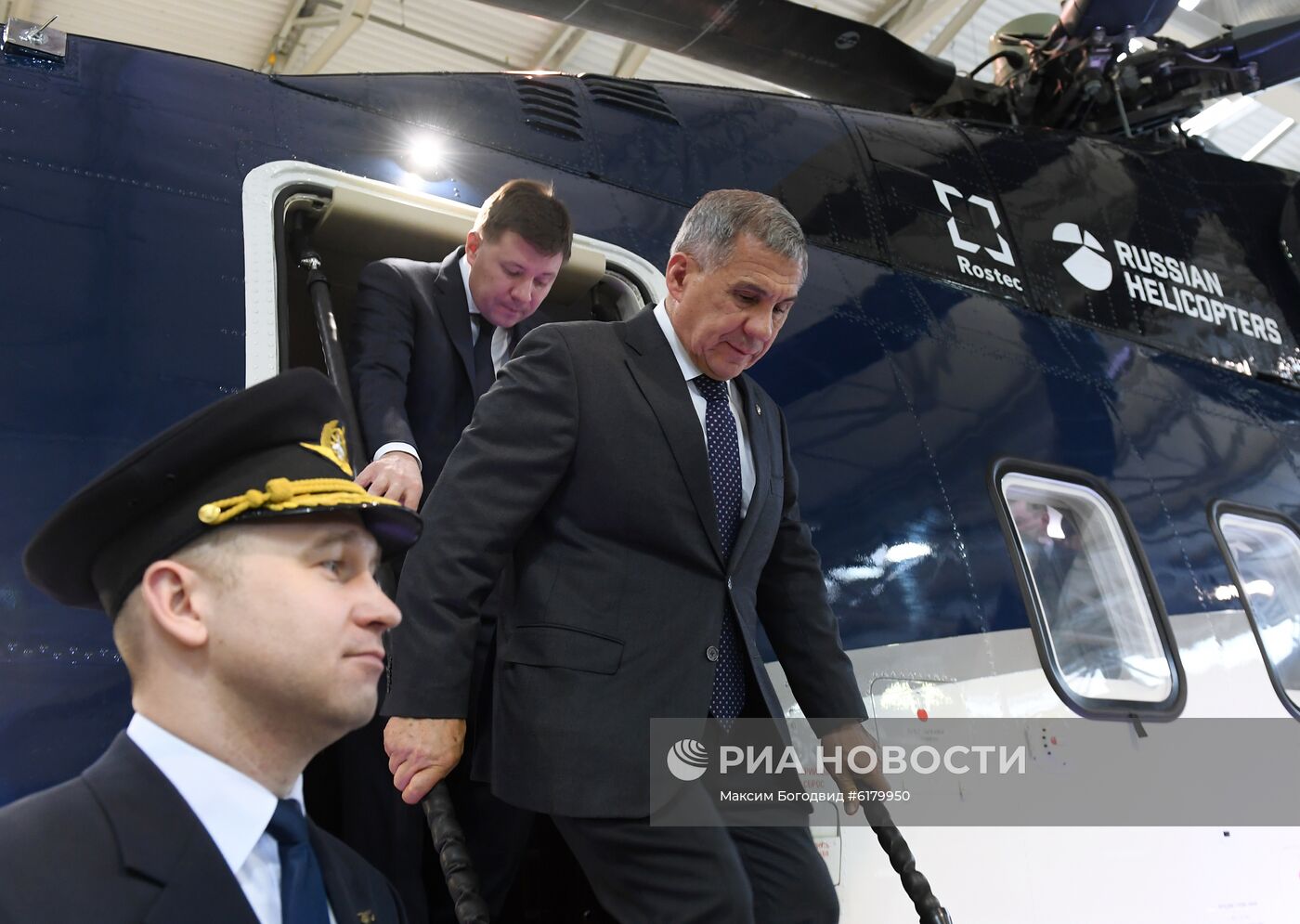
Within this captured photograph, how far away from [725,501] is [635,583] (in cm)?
29

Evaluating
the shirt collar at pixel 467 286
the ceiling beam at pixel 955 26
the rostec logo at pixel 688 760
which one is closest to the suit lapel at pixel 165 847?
the rostec logo at pixel 688 760

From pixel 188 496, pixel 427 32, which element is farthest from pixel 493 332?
pixel 427 32

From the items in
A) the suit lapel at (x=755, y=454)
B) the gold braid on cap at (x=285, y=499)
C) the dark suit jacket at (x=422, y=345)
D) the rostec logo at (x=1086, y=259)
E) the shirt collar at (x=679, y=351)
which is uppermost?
the rostec logo at (x=1086, y=259)

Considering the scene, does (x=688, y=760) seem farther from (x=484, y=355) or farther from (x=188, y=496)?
(x=484, y=355)

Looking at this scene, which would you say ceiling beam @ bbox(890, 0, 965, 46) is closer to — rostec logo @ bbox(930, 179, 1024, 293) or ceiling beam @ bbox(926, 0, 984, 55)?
ceiling beam @ bbox(926, 0, 984, 55)

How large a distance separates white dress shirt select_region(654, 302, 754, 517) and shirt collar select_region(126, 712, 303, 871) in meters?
1.24

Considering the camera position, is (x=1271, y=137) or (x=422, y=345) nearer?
(x=422, y=345)

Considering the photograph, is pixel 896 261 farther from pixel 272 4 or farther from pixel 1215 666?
pixel 272 4

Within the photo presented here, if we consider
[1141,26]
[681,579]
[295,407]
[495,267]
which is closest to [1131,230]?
[1141,26]

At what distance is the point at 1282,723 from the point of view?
4.03 meters

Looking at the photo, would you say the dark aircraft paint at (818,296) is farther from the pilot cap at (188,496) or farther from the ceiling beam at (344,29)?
the ceiling beam at (344,29)

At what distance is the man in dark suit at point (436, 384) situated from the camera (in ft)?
7.55

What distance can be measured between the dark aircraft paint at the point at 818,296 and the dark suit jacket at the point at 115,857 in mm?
974

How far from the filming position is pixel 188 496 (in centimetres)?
128
